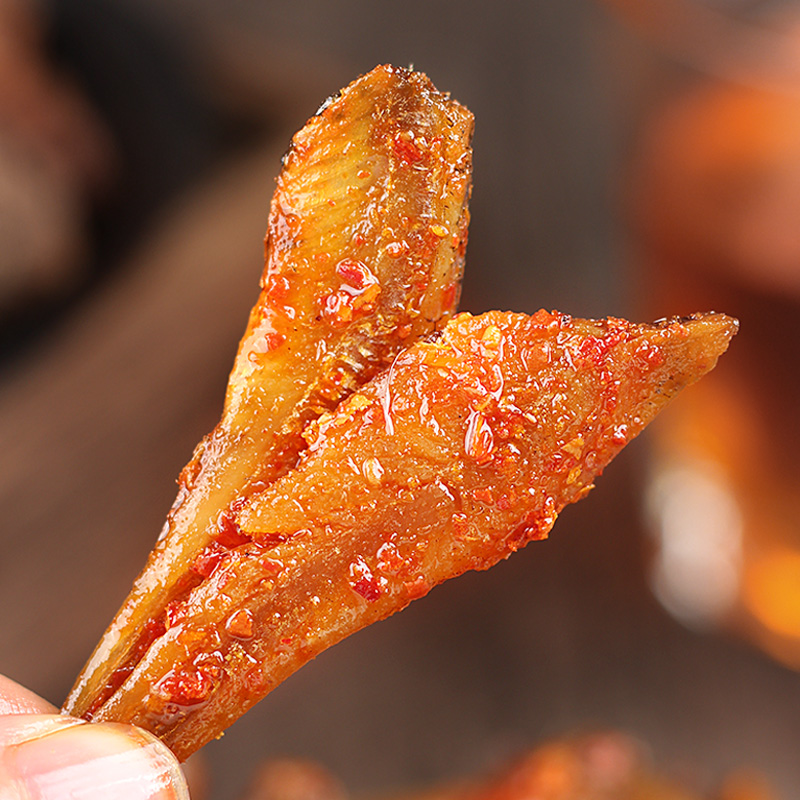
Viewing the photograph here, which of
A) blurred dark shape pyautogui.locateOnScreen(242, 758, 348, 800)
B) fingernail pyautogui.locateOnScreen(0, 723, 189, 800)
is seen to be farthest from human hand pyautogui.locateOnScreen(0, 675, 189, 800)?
blurred dark shape pyautogui.locateOnScreen(242, 758, 348, 800)

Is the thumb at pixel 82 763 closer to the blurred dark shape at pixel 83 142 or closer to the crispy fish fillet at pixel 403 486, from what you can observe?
the crispy fish fillet at pixel 403 486

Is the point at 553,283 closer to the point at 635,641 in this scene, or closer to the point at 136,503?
the point at 635,641

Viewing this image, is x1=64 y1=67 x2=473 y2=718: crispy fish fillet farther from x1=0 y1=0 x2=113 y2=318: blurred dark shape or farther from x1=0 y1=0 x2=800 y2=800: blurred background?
x1=0 y1=0 x2=113 y2=318: blurred dark shape

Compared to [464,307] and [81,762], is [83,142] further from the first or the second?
[81,762]

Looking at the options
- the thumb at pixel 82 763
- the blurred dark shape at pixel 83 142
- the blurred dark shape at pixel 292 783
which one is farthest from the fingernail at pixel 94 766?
the blurred dark shape at pixel 83 142

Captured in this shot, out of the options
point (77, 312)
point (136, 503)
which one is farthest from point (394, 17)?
point (136, 503)

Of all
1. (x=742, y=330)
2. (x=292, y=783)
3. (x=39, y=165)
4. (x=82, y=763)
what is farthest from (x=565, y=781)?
(x=39, y=165)
